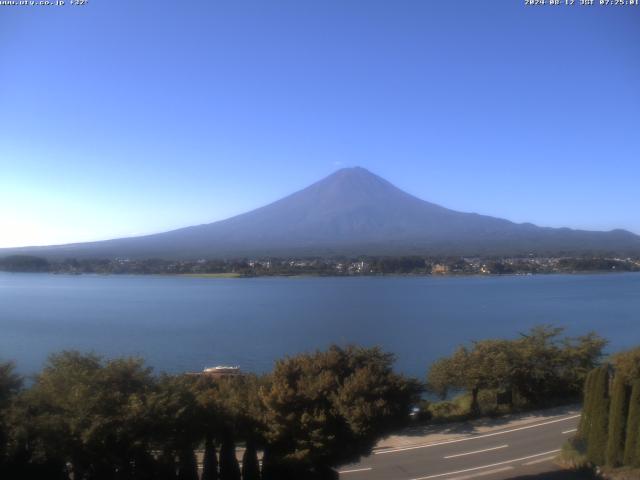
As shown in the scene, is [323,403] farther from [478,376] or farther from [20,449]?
[478,376]

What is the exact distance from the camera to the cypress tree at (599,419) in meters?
5.57

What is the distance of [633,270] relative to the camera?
153 feet

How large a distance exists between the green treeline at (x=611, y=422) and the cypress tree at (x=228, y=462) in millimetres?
3179

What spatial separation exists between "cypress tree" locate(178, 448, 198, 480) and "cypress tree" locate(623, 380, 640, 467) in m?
3.65

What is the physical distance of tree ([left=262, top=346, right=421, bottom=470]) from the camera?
4684mm

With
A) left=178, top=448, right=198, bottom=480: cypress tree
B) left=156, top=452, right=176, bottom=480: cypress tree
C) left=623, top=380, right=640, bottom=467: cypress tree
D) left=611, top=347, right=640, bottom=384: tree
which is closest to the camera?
left=156, top=452, right=176, bottom=480: cypress tree

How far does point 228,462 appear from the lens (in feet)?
15.6

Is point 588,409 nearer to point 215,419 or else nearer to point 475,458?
point 475,458

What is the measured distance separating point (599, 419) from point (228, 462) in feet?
11.0

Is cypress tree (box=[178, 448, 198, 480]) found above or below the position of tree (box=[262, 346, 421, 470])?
below

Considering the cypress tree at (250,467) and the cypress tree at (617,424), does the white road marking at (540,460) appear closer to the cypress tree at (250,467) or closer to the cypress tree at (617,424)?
the cypress tree at (617,424)

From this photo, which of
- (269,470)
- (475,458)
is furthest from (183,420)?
(475,458)

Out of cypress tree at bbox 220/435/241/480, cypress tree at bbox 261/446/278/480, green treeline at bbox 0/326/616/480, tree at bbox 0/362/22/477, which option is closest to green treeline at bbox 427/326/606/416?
green treeline at bbox 0/326/616/480

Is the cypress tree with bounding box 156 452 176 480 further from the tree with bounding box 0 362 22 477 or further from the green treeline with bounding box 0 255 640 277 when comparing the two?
the green treeline with bounding box 0 255 640 277
